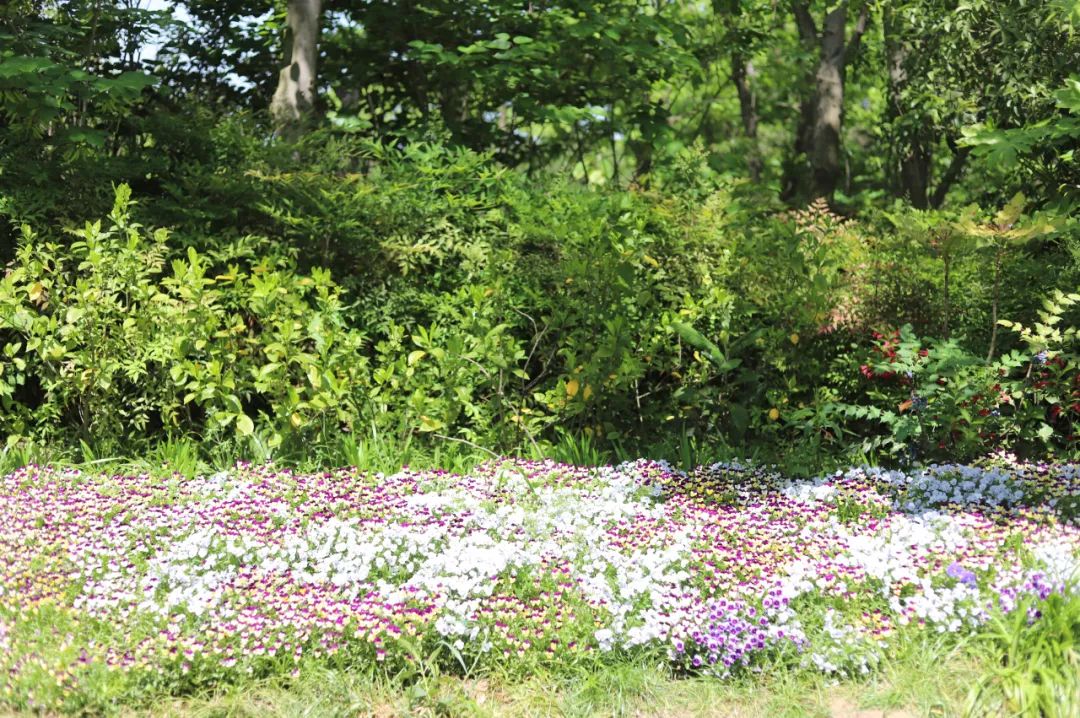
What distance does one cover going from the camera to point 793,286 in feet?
18.9

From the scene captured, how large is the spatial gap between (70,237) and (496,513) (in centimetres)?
354

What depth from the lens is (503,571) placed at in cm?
384

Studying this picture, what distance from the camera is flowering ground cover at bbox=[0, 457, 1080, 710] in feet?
11.2

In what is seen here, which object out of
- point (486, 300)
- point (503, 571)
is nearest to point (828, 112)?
point (486, 300)

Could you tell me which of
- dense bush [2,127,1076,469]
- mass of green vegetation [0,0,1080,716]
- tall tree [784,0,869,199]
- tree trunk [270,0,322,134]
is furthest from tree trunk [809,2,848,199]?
tree trunk [270,0,322,134]

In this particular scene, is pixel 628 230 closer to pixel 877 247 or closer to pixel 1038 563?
pixel 877 247

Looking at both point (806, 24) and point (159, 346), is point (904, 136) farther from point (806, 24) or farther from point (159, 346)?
point (159, 346)

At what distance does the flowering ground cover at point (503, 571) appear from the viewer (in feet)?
11.2

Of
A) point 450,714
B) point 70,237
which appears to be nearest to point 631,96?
point 70,237

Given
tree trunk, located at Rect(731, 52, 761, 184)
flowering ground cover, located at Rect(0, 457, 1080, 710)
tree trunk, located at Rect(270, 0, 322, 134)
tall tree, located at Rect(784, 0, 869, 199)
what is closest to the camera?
flowering ground cover, located at Rect(0, 457, 1080, 710)

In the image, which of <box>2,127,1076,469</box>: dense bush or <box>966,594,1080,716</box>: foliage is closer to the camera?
<box>966,594,1080,716</box>: foliage

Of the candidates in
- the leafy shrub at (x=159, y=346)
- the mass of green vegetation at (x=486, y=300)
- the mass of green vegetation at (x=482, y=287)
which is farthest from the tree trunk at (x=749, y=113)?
the leafy shrub at (x=159, y=346)

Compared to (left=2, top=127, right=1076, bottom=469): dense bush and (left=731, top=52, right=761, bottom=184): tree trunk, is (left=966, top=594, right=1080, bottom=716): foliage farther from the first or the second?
(left=731, top=52, right=761, bottom=184): tree trunk

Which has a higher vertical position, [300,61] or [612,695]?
[300,61]
